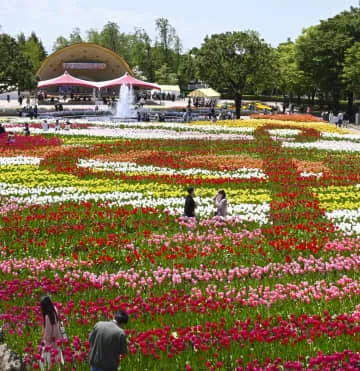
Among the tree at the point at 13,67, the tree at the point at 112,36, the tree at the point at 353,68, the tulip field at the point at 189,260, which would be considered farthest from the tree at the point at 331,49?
the tree at the point at 112,36

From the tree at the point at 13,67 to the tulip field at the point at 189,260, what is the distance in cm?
3783

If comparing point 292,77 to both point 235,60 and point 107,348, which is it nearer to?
point 235,60

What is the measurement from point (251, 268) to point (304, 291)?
5.17 feet

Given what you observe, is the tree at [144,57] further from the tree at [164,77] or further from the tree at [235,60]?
the tree at [235,60]

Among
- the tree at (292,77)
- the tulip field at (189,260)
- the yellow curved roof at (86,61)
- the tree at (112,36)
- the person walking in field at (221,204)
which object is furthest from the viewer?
the tree at (112,36)

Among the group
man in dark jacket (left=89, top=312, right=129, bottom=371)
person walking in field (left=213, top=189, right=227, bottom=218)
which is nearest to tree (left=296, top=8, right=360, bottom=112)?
person walking in field (left=213, top=189, right=227, bottom=218)

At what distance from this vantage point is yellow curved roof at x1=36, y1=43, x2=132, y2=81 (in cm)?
10227

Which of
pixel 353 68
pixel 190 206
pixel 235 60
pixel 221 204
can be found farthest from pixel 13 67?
pixel 221 204

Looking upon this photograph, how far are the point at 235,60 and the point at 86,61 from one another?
5301 cm

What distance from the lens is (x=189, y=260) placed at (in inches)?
474

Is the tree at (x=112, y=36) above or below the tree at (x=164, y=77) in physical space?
above

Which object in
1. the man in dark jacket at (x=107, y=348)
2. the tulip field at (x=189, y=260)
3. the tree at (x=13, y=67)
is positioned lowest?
the tulip field at (x=189, y=260)

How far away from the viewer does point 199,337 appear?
8117 mm

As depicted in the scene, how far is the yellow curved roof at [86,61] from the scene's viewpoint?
102269mm
